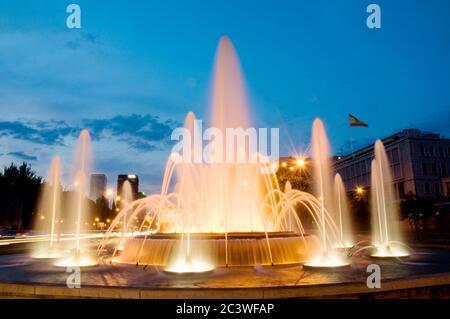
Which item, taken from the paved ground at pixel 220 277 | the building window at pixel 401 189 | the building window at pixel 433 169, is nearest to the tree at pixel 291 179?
the paved ground at pixel 220 277

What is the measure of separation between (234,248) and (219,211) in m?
6.28

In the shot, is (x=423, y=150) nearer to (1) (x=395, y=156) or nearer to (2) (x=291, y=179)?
(1) (x=395, y=156)

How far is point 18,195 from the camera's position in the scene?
73.5 metres

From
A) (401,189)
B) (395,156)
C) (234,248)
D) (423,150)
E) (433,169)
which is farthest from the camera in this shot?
(395,156)

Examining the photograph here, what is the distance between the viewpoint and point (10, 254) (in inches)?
866

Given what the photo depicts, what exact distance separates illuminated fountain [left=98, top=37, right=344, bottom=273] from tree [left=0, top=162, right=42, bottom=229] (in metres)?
58.0

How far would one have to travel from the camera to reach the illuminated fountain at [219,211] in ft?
47.2

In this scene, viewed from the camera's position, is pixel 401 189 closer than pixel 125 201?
No

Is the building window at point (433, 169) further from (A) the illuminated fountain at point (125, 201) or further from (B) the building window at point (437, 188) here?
(A) the illuminated fountain at point (125, 201)

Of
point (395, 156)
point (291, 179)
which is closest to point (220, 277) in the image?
point (291, 179)

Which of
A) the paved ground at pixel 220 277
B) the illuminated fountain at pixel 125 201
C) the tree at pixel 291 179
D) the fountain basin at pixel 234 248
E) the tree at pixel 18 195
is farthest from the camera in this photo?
A: the tree at pixel 18 195
